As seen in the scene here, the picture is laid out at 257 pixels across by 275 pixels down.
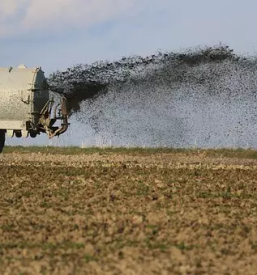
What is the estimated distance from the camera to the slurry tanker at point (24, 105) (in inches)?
1443

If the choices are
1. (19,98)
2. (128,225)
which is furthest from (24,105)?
(128,225)

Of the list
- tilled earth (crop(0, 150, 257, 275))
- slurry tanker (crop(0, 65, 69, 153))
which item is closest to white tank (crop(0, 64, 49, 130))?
slurry tanker (crop(0, 65, 69, 153))

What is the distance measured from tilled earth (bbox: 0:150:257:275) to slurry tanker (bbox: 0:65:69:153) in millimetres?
7321

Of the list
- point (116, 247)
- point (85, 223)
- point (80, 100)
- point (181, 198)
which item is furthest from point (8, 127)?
point (116, 247)

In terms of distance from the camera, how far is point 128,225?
54.4 feet

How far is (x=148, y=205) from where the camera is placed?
→ 20.4 metres

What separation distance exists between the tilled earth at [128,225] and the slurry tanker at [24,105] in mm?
7321

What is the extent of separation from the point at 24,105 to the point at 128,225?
20732 millimetres

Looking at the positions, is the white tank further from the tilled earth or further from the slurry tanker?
the tilled earth

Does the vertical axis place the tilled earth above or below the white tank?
below

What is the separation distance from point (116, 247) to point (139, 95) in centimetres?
3112

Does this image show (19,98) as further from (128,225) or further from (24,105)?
(128,225)

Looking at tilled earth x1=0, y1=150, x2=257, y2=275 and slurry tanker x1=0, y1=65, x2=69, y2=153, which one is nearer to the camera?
tilled earth x1=0, y1=150, x2=257, y2=275

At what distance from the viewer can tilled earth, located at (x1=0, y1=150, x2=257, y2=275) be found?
42.3 ft
